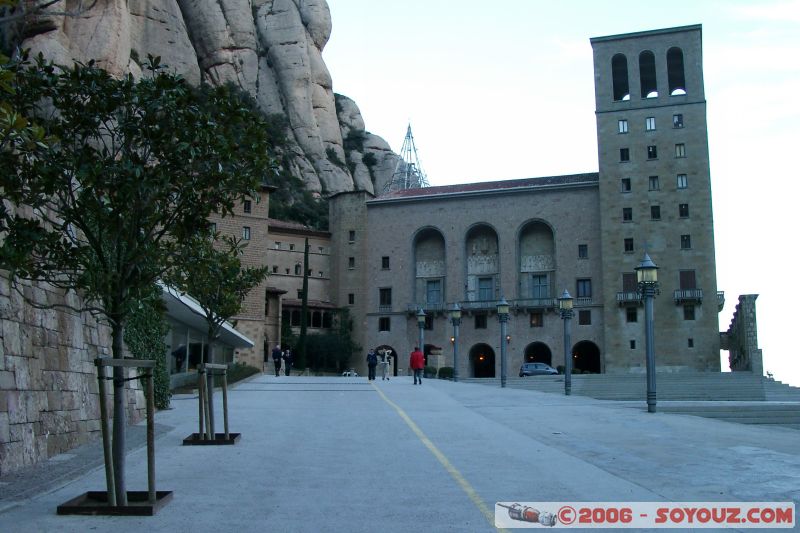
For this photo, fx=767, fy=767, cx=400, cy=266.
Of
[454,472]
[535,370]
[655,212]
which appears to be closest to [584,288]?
[655,212]

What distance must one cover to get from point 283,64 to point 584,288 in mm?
57231

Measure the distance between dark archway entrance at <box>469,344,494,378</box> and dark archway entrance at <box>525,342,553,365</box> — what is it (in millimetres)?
3674

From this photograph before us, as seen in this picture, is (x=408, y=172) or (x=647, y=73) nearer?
(x=647, y=73)

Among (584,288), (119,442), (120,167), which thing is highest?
(584,288)

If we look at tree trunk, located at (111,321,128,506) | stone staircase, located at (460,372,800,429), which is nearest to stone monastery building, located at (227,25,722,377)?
stone staircase, located at (460,372,800,429)

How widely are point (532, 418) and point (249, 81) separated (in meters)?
92.8

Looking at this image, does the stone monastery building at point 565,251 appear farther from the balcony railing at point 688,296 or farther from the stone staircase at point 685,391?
the stone staircase at point 685,391

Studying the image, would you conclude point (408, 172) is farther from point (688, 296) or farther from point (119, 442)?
point (119, 442)

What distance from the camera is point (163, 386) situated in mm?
17406

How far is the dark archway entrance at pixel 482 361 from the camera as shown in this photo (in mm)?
72938

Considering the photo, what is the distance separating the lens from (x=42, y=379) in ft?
33.9

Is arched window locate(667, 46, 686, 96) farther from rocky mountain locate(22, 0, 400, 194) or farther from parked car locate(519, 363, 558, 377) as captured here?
rocky mountain locate(22, 0, 400, 194)

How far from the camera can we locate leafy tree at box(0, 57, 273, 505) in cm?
682

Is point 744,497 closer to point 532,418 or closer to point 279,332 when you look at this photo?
point 532,418
